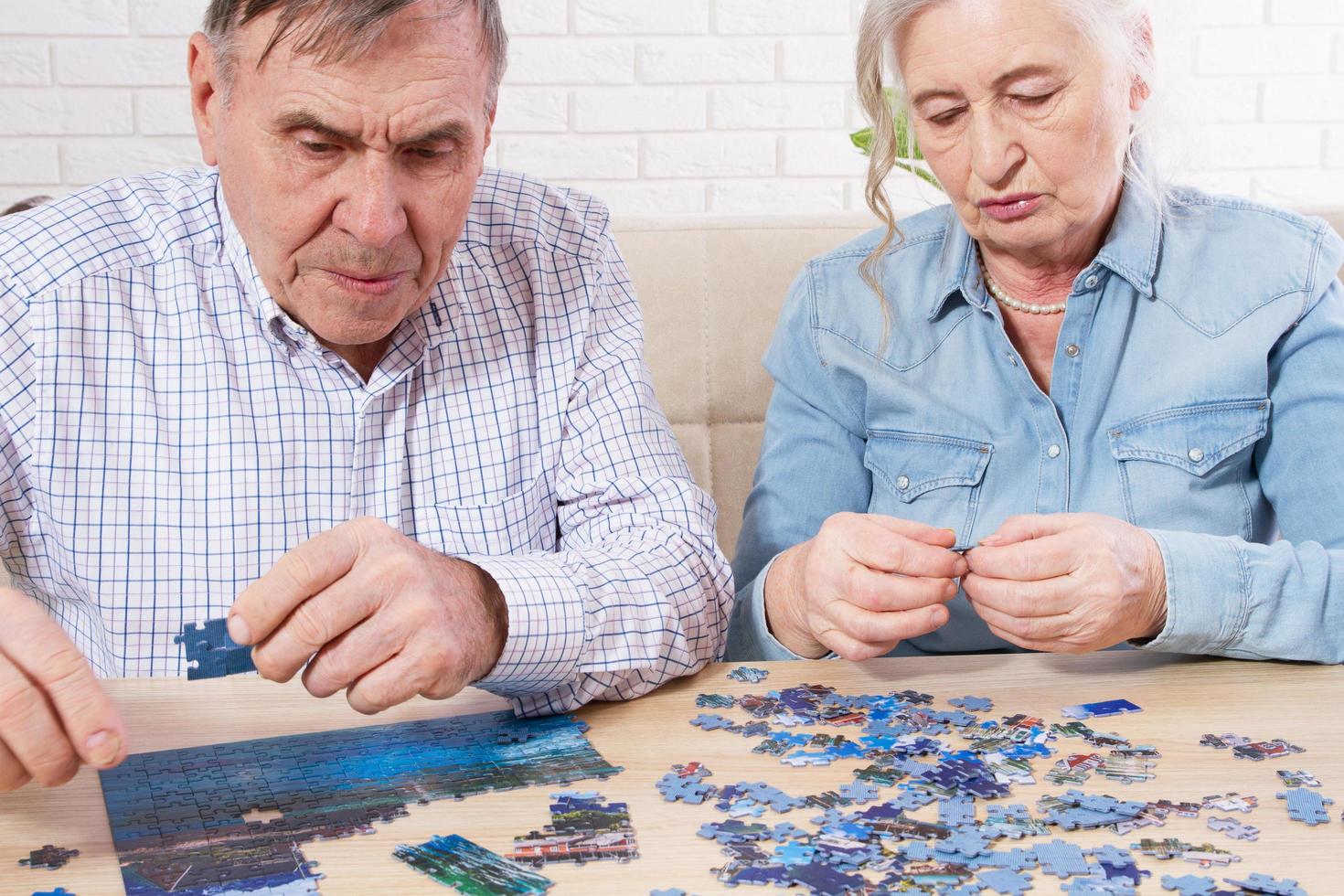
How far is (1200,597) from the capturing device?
1.50 meters

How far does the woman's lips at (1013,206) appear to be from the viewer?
1.81 m

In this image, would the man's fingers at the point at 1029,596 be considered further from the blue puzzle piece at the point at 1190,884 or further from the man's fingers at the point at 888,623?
the blue puzzle piece at the point at 1190,884

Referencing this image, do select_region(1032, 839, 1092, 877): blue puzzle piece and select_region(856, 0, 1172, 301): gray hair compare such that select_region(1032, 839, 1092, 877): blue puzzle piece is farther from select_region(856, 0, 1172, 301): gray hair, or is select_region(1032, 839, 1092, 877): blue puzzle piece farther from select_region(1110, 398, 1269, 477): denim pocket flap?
select_region(856, 0, 1172, 301): gray hair

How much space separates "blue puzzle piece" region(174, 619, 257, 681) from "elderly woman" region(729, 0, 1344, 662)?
657 millimetres

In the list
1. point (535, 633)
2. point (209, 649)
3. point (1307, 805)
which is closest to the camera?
point (1307, 805)

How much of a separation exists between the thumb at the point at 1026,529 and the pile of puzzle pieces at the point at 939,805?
18 cm

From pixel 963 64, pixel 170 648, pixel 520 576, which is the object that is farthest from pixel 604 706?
pixel 963 64

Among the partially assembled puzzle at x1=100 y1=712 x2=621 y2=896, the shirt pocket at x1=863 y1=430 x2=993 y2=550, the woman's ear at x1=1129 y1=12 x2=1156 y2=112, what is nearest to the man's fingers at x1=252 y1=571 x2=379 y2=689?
the partially assembled puzzle at x1=100 y1=712 x2=621 y2=896

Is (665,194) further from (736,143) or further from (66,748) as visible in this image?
(66,748)

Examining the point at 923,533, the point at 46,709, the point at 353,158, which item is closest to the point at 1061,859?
the point at 923,533

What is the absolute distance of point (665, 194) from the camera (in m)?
3.56

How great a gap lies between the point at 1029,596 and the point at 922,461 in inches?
21.3

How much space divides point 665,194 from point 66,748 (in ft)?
8.84

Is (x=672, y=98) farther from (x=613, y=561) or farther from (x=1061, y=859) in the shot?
(x=1061, y=859)
